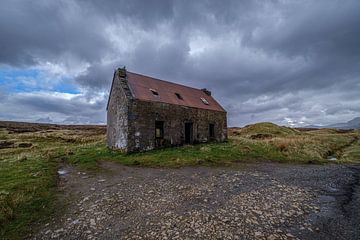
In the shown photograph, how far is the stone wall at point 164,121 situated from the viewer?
18.1 meters

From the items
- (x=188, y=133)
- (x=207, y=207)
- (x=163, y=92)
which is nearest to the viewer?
(x=207, y=207)

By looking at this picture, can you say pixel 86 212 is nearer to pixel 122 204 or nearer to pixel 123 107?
pixel 122 204

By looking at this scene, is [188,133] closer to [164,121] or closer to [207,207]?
[164,121]

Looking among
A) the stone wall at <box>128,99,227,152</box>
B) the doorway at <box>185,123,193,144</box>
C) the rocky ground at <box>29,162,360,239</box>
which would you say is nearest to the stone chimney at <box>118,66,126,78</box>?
the stone wall at <box>128,99,227,152</box>

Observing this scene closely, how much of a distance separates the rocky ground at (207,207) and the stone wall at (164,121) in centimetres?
738

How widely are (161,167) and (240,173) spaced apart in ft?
15.9

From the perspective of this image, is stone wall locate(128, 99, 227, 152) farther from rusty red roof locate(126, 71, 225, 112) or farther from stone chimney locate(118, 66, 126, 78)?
stone chimney locate(118, 66, 126, 78)

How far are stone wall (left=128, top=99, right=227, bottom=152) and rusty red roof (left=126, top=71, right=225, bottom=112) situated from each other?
2.28 ft

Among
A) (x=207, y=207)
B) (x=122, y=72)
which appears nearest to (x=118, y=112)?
(x=122, y=72)

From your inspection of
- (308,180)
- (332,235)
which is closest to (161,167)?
(308,180)

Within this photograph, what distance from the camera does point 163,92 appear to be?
888 inches

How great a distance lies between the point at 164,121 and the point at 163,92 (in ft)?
12.5

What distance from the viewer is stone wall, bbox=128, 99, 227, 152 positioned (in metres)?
18.1

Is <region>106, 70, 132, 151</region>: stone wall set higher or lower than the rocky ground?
higher
